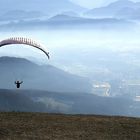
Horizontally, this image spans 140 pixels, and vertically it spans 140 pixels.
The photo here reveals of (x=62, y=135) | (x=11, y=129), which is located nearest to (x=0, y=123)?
(x=11, y=129)

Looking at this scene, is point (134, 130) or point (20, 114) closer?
point (134, 130)

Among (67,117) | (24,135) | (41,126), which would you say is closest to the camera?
(24,135)

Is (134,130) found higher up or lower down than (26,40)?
lower down

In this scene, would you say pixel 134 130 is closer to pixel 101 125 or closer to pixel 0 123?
pixel 101 125

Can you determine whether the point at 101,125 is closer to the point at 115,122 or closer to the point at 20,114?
the point at 115,122

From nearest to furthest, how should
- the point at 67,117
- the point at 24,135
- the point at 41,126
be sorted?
the point at 24,135 → the point at 41,126 → the point at 67,117

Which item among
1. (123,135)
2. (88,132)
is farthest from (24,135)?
(123,135)
